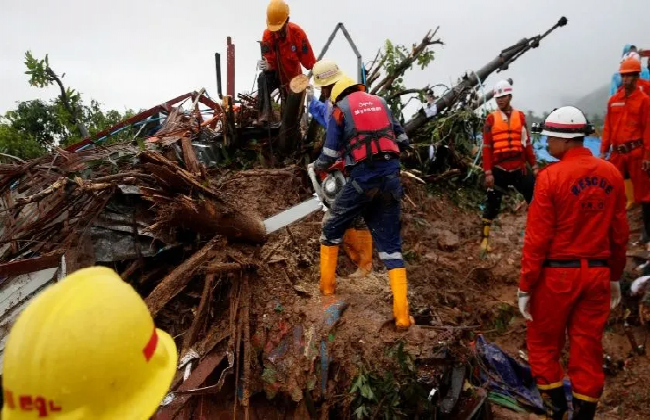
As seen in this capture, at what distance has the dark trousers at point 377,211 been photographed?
11.1ft

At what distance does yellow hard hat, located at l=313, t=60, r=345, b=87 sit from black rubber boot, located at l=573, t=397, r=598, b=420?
303cm

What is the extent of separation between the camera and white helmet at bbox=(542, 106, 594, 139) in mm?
2881

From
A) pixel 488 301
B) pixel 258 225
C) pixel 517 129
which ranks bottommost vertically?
pixel 488 301

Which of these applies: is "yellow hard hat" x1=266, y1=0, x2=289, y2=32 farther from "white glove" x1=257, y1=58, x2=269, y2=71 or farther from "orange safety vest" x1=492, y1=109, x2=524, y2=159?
"orange safety vest" x1=492, y1=109, x2=524, y2=159

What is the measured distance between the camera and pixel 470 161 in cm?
672

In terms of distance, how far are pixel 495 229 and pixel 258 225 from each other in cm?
353

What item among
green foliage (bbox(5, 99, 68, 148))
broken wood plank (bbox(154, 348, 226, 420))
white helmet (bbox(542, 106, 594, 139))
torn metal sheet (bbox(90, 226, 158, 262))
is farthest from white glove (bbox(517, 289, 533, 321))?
green foliage (bbox(5, 99, 68, 148))

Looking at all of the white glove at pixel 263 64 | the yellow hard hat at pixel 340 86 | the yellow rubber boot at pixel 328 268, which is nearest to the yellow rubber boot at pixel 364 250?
the yellow rubber boot at pixel 328 268

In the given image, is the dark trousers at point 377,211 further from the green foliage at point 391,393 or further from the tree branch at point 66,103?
the tree branch at point 66,103

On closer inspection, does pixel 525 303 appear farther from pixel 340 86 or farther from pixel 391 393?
pixel 340 86

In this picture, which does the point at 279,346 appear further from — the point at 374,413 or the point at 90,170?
the point at 90,170

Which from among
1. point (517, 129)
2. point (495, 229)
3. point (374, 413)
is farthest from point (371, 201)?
point (495, 229)

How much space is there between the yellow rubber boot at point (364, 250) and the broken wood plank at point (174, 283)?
144cm

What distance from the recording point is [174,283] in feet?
11.0
